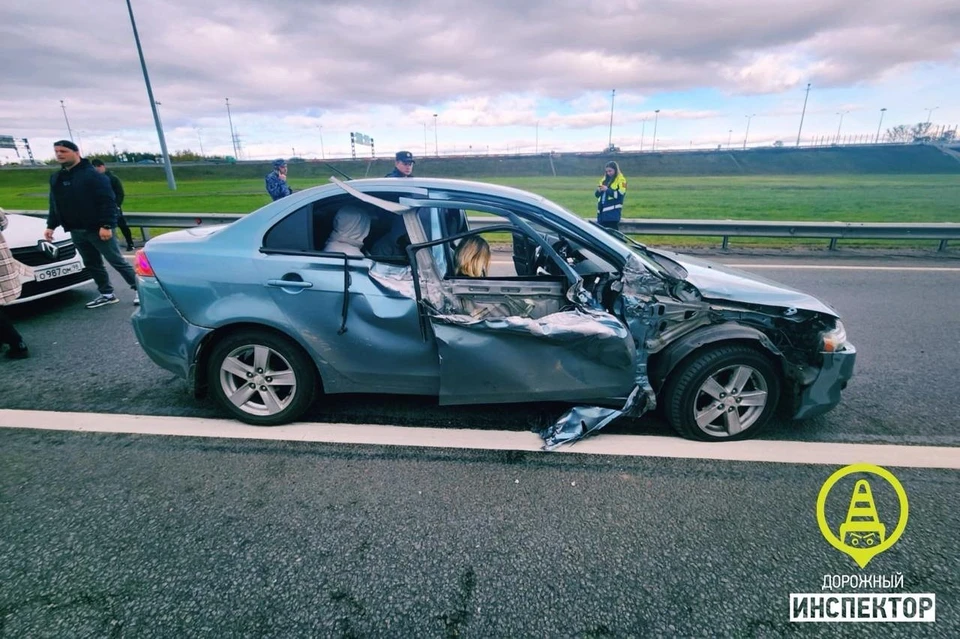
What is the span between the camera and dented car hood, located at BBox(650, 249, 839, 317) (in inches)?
114

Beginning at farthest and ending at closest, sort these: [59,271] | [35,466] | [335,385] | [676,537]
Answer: [59,271] → [335,385] → [35,466] → [676,537]

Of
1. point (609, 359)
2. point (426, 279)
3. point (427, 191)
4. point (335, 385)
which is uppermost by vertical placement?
point (427, 191)

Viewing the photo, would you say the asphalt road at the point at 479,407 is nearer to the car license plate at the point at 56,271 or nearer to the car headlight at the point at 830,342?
the car license plate at the point at 56,271

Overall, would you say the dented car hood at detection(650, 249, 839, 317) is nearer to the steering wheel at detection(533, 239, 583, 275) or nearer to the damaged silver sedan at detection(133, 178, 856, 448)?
the damaged silver sedan at detection(133, 178, 856, 448)

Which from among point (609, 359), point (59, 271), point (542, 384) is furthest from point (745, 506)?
point (59, 271)

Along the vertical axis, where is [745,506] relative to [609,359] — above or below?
below

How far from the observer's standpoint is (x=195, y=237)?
3.26 meters

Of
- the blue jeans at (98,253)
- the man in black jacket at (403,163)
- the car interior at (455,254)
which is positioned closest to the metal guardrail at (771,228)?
the man in black jacket at (403,163)

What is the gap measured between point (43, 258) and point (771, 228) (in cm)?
1101

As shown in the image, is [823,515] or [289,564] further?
[823,515]

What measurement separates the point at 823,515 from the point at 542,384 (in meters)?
1.53

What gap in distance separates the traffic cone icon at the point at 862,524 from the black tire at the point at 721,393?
2.00ft

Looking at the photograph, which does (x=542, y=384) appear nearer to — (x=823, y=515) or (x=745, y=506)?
(x=745, y=506)

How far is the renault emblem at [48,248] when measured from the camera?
5.33m
